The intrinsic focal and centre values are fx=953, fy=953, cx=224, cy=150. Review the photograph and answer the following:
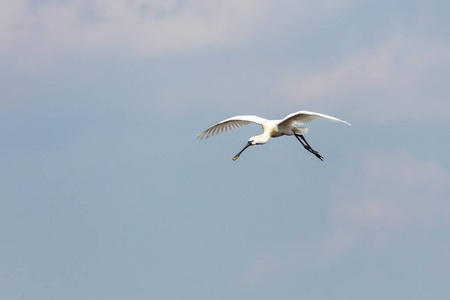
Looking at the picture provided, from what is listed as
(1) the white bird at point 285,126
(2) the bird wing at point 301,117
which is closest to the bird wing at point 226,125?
(1) the white bird at point 285,126

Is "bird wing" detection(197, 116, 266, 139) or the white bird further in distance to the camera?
"bird wing" detection(197, 116, 266, 139)

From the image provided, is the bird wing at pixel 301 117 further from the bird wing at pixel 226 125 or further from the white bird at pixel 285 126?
the bird wing at pixel 226 125

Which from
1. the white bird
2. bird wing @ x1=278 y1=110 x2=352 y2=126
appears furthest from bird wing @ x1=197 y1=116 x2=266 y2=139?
bird wing @ x1=278 y1=110 x2=352 y2=126

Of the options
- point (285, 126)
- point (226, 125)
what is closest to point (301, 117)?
point (285, 126)

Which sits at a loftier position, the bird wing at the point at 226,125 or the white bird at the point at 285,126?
the bird wing at the point at 226,125

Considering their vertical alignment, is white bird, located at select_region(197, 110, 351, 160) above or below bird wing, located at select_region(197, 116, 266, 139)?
below

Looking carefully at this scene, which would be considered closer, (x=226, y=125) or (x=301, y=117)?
(x=301, y=117)

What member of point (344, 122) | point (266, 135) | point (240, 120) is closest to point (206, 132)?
point (240, 120)

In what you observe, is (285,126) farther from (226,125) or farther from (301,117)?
(226,125)

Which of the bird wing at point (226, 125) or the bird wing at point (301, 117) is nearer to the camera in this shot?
the bird wing at point (301, 117)

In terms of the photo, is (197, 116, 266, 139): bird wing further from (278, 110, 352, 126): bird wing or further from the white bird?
(278, 110, 352, 126): bird wing

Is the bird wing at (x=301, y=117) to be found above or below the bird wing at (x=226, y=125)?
below

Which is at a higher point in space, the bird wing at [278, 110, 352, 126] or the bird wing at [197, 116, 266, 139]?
the bird wing at [197, 116, 266, 139]

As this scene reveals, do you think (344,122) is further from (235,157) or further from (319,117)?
(235,157)
